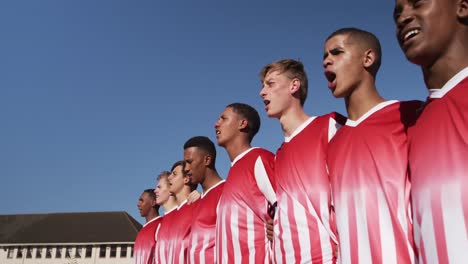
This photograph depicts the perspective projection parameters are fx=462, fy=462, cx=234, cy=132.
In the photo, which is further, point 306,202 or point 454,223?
point 306,202

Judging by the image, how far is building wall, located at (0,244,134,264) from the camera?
168 ft

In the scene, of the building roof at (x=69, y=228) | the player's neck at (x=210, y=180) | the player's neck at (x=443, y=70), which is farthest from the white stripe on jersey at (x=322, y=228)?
the building roof at (x=69, y=228)

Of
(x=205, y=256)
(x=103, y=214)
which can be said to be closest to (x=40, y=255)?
(x=103, y=214)

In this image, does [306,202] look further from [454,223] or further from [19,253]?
[19,253]

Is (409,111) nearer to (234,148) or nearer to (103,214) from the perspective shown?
(234,148)

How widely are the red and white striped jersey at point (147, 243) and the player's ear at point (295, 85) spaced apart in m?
6.42

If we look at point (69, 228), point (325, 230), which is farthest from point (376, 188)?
point (69, 228)

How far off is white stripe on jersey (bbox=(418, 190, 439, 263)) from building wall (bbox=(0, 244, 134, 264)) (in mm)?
51274

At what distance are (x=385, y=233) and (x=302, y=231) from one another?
106cm

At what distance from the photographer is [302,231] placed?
3809 millimetres

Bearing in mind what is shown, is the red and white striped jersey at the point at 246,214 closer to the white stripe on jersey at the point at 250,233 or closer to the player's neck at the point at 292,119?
the white stripe on jersey at the point at 250,233

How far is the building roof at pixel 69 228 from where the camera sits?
52594 mm

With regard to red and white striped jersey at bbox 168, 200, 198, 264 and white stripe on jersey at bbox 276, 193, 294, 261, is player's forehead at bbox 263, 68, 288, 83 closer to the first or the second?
white stripe on jersey at bbox 276, 193, 294, 261

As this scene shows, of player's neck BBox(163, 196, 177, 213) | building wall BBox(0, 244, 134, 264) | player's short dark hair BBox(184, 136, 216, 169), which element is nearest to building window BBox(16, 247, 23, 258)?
building wall BBox(0, 244, 134, 264)
